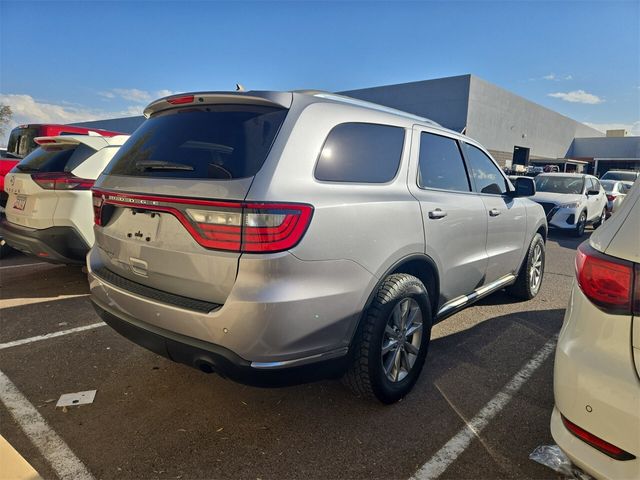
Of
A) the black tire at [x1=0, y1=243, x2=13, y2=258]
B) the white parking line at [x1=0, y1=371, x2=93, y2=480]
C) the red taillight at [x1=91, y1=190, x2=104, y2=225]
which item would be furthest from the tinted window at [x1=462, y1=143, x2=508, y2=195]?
the black tire at [x1=0, y1=243, x2=13, y2=258]

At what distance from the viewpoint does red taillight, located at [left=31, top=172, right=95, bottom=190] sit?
179 inches

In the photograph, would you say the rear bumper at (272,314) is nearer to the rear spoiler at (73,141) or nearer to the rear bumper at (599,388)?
the rear bumper at (599,388)

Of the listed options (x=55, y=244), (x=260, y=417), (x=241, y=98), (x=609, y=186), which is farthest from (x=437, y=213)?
(x=609, y=186)

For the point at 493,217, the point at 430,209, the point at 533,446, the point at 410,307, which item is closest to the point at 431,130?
the point at 430,209

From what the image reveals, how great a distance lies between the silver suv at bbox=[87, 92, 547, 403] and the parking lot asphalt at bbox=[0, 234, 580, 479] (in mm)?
321

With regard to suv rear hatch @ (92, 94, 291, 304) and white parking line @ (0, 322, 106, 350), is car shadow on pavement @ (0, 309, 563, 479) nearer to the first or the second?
white parking line @ (0, 322, 106, 350)

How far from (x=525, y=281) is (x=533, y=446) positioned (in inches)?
108

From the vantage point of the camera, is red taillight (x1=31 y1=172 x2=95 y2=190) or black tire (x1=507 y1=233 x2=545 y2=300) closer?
red taillight (x1=31 y1=172 x2=95 y2=190)

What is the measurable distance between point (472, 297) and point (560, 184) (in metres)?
9.40

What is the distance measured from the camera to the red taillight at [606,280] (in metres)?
1.59

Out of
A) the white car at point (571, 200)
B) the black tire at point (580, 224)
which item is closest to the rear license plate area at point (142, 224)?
the white car at point (571, 200)

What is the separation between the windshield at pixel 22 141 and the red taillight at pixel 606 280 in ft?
26.4

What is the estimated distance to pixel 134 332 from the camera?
241 cm

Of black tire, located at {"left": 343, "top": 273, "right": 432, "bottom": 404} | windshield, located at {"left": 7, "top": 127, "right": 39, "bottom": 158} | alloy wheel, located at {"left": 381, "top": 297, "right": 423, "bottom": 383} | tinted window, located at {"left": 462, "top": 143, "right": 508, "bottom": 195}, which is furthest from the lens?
windshield, located at {"left": 7, "top": 127, "right": 39, "bottom": 158}
